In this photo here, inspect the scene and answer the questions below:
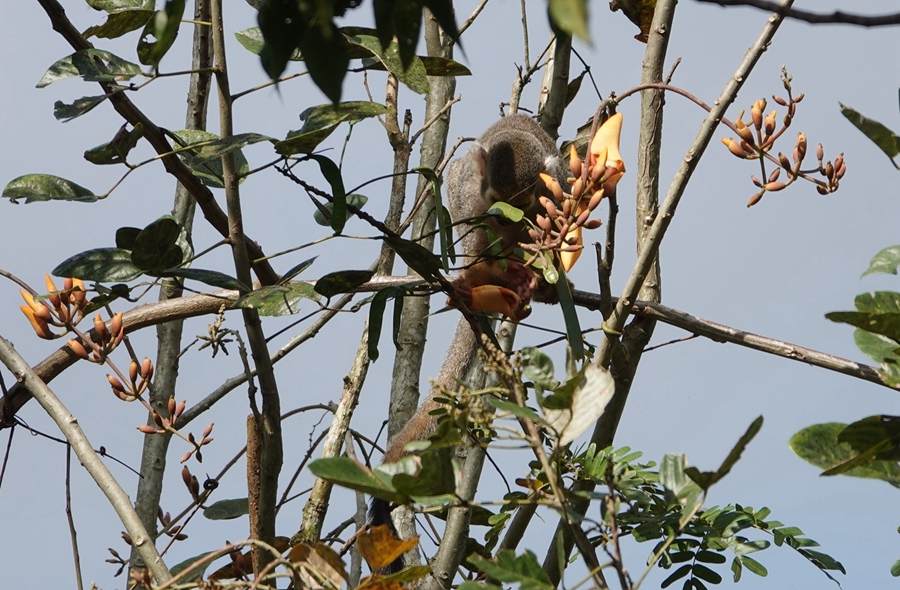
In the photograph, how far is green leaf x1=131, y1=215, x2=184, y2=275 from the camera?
165cm

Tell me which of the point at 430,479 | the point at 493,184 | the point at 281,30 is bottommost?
the point at 430,479

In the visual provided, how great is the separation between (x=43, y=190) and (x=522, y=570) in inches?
51.1

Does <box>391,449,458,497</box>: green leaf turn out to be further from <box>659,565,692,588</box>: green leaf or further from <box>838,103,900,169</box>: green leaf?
<box>659,565,692,588</box>: green leaf

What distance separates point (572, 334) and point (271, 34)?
45.4 inches

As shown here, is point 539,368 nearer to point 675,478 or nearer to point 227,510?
point 675,478

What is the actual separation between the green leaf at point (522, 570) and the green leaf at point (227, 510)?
5.03 ft

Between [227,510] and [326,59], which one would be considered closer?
[326,59]

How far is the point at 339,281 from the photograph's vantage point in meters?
1.76

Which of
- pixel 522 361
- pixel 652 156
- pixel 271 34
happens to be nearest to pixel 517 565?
pixel 522 361

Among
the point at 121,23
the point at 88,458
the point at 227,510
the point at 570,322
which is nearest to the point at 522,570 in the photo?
the point at 570,322

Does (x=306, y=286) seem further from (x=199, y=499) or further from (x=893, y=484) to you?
(x=893, y=484)

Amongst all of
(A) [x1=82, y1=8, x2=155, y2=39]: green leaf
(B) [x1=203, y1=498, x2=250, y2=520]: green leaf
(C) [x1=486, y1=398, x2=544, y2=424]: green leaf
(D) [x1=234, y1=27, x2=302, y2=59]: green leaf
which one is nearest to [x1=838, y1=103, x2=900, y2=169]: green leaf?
(C) [x1=486, y1=398, x2=544, y2=424]: green leaf

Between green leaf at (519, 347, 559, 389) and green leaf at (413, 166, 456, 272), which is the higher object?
green leaf at (413, 166, 456, 272)

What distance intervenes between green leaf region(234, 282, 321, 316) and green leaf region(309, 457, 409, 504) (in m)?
0.57
